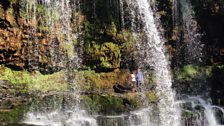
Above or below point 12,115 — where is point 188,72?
above

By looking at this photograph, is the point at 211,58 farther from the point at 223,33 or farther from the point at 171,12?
the point at 171,12

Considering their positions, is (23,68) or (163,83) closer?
(23,68)

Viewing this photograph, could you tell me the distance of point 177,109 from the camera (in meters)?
17.3

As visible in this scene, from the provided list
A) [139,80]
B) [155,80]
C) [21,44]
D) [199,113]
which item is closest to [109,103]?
[139,80]

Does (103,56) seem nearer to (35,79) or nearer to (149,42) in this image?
(149,42)

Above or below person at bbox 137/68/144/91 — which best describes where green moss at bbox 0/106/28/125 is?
below

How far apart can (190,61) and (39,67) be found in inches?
306

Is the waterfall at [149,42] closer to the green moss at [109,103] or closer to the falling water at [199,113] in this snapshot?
the falling water at [199,113]

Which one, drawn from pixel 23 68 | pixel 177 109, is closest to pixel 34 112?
pixel 23 68

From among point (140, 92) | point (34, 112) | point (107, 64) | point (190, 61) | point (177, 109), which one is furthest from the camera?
point (190, 61)

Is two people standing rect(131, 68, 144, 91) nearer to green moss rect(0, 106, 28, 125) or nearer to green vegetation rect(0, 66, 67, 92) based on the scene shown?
green vegetation rect(0, 66, 67, 92)

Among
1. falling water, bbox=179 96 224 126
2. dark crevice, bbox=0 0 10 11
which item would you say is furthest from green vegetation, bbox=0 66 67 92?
falling water, bbox=179 96 224 126

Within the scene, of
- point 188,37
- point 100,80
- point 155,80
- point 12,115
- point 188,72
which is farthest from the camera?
point 188,37

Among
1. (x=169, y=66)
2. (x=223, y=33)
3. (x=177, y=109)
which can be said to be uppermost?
(x=223, y=33)
